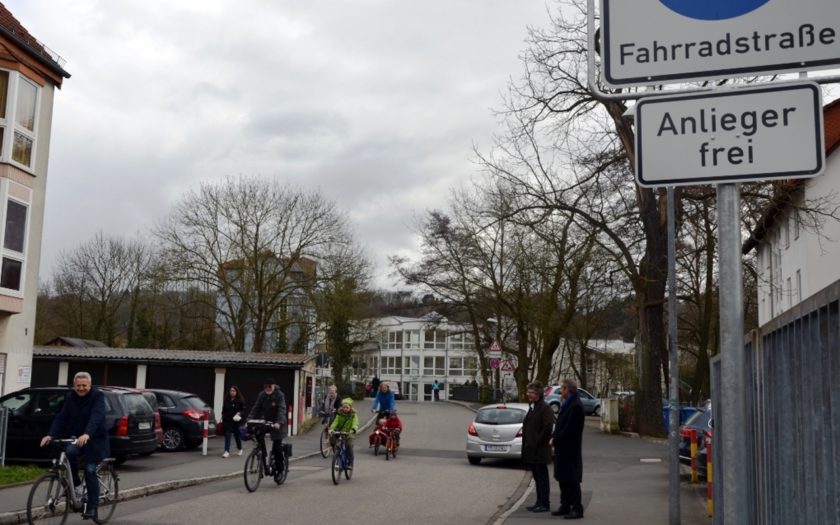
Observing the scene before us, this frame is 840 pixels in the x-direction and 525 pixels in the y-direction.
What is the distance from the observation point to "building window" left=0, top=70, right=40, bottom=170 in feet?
74.9

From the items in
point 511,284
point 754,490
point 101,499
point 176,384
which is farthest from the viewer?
point 511,284

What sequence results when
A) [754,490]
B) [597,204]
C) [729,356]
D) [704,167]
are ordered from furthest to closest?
[597,204], [754,490], [704,167], [729,356]

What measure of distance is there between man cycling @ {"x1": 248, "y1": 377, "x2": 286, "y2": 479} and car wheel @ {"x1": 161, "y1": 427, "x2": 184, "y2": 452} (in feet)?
29.2

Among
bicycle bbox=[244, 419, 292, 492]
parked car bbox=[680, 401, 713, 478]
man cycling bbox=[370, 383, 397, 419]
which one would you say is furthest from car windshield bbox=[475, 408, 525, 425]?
bicycle bbox=[244, 419, 292, 492]

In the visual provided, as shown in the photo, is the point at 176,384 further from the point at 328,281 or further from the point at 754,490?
the point at 754,490

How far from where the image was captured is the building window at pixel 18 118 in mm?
22844

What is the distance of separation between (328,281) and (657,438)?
2134cm

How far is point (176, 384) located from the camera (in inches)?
1289

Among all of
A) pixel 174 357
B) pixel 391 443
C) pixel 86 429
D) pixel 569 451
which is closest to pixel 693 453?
pixel 569 451

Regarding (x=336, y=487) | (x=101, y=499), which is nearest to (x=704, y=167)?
(x=101, y=499)

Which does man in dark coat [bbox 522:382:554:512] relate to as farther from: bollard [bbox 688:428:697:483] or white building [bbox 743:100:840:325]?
white building [bbox 743:100:840:325]

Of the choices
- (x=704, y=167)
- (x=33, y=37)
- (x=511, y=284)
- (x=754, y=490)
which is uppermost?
(x=33, y=37)

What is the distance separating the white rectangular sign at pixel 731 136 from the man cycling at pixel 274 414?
13.5 metres

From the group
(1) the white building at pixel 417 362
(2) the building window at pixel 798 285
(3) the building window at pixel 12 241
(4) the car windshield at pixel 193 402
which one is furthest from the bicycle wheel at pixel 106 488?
(1) the white building at pixel 417 362
